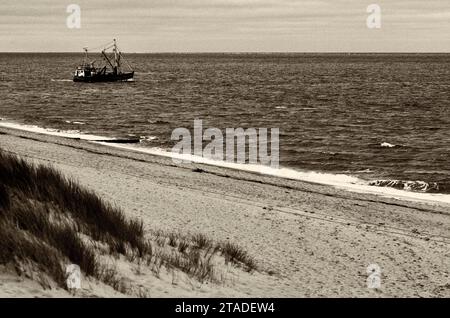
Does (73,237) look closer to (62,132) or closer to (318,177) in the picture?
(318,177)

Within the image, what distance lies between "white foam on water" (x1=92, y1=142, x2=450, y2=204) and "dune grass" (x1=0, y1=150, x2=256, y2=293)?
11.9 metres

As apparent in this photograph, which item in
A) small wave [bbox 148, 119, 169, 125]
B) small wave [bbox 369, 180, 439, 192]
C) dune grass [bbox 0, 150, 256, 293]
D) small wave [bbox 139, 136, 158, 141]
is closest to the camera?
dune grass [bbox 0, 150, 256, 293]

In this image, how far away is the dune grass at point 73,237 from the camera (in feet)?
24.6

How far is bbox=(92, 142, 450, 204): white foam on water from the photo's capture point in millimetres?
21062

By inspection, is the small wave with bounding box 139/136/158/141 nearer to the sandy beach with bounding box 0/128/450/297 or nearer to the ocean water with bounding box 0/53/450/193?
the ocean water with bounding box 0/53/450/193

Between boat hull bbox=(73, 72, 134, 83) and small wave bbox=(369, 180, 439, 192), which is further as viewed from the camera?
boat hull bbox=(73, 72, 134, 83)

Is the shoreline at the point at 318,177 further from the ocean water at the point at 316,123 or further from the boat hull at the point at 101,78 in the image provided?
the boat hull at the point at 101,78

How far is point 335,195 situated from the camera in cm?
1970

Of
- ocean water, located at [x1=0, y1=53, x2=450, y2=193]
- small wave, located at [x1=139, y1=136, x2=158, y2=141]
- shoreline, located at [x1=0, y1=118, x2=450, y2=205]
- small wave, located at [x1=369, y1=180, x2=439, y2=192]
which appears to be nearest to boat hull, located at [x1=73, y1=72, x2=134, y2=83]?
ocean water, located at [x1=0, y1=53, x2=450, y2=193]

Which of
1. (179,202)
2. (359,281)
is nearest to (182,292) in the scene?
(359,281)

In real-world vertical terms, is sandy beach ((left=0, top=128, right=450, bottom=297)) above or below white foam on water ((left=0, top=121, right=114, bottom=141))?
above

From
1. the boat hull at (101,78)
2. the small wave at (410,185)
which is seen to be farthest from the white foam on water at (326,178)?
the boat hull at (101,78)

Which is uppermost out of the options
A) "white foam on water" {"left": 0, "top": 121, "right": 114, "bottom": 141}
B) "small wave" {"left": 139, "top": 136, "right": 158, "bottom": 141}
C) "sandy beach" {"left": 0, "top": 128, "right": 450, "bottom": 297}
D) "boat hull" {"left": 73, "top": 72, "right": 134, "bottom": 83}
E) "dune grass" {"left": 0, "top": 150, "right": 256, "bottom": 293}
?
"boat hull" {"left": 73, "top": 72, "right": 134, "bottom": 83}

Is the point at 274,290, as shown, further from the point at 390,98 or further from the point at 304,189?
the point at 390,98
